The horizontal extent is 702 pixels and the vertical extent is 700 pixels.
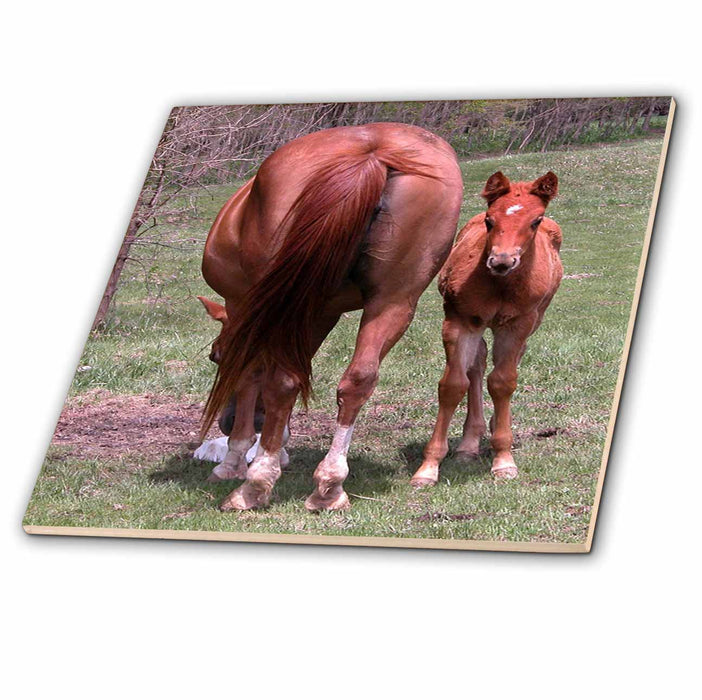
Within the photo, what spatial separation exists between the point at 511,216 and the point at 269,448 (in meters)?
1.78

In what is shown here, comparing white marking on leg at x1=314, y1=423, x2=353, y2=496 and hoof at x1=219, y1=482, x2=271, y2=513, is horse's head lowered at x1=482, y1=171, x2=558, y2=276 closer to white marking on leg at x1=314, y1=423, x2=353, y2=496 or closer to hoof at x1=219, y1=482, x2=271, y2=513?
white marking on leg at x1=314, y1=423, x2=353, y2=496

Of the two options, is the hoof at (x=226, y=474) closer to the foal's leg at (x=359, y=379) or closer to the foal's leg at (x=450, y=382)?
the foal's leg at (x=359, y=379)

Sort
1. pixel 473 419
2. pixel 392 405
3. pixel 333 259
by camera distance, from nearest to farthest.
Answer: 1. pixel 333 259
2. pixel 473 419
3. pixel 392 405

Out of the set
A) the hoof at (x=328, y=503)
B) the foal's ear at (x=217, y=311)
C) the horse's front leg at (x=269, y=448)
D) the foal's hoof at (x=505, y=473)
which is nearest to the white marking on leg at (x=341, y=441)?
the hoof at (x=328, y=503)

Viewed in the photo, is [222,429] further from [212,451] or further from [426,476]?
[426,476]

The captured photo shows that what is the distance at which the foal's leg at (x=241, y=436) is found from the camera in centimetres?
864

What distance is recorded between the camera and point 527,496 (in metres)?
7.84

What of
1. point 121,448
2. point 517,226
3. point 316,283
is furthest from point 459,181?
point 121,448

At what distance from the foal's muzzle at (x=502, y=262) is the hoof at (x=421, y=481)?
118 cm

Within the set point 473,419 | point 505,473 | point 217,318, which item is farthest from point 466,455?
point 217,318

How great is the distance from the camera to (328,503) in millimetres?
7891

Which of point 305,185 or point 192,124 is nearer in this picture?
point 305,185

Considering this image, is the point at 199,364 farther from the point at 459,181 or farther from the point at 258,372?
the point at 459,181

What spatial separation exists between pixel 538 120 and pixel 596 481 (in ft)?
12.7
